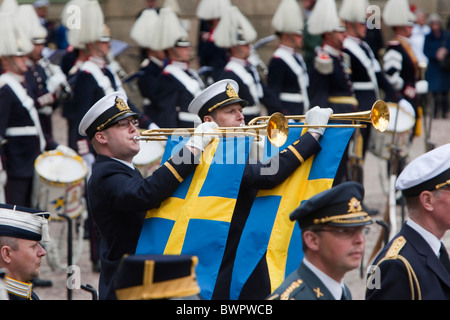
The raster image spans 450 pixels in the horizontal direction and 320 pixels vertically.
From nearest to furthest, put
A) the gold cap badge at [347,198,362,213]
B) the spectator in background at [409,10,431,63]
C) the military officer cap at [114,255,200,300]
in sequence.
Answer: the military officer cap at [114,255,200,300] < the gold cap badge at [347,198,362,213] < the spectator in background at [409,10,431,63]

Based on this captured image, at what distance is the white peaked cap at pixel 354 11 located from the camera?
1083 centimetres

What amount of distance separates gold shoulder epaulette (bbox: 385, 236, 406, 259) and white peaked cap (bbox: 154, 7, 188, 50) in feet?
22.2

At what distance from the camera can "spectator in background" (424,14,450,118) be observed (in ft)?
55.2

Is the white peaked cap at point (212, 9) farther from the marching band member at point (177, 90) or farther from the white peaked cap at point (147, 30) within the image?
the marching band member at point (177, 90)

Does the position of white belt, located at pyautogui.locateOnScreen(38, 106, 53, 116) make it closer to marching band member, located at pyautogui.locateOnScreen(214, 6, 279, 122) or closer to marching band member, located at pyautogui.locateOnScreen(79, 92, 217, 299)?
marching band member, located at pyautogui.locateOnScreen(214, 6, 279, 122)

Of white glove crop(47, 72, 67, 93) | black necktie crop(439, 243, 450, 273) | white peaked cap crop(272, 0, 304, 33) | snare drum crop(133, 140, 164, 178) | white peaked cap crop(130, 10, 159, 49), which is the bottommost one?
snare drum crop(133, 140, 164, 178)

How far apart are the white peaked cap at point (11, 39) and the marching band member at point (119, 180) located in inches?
131

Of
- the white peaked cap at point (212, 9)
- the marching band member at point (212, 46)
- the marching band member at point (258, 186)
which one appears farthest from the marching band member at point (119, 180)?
the white peaked cap at point (212, 9)

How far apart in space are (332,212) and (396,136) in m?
6.37

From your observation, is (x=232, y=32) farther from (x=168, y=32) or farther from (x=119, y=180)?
(x=119, y=180)

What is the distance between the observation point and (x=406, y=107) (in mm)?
10438

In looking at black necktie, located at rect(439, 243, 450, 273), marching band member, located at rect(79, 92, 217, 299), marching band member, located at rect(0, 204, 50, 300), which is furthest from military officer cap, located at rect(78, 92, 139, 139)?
black necktie, located at rect(439, 243, 450, 273)

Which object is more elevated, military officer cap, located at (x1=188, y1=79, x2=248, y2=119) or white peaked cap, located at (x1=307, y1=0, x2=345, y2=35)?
military officer cap, located at (x1=188, y1=79, x2=248, y2=119)
